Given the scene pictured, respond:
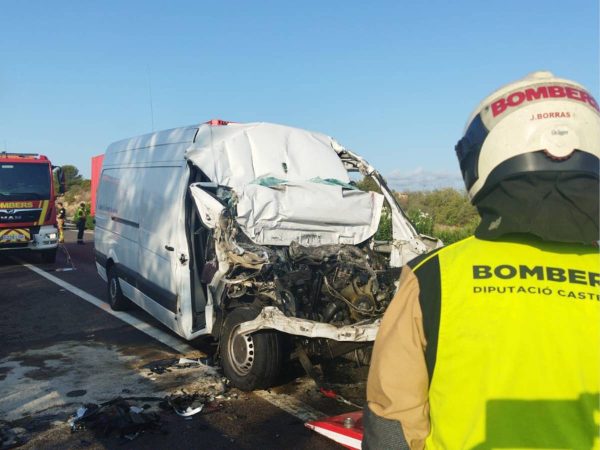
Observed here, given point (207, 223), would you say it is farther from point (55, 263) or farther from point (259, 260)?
point (55, 263)

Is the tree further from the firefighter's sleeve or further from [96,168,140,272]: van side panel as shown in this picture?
the firefighter's sleeve

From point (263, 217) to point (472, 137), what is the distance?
4.41 meters

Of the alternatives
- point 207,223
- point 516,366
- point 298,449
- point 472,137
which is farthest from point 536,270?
point 207,223

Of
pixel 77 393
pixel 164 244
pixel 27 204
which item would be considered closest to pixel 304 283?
pixel 164 244

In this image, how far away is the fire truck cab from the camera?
1338 centimetres

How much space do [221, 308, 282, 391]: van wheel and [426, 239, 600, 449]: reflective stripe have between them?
3577mm

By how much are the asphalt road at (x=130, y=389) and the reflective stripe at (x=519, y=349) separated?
9.79ft

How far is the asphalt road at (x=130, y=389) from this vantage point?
4105 millimetres

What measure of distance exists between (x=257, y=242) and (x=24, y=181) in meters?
10.5

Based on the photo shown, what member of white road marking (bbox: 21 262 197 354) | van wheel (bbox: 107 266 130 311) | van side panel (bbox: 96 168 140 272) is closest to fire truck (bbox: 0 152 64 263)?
white road marking (bbox: 21 262 197 354)

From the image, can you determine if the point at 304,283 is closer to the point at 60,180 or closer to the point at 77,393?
the point at 77,393

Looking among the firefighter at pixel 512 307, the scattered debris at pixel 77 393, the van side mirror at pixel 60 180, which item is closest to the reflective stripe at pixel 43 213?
the van side mirror at pixel 60 180

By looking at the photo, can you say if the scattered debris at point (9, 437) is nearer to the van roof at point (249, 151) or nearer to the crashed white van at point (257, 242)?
the crashed white van at point (257, 242)

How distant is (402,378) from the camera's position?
1345 mm
